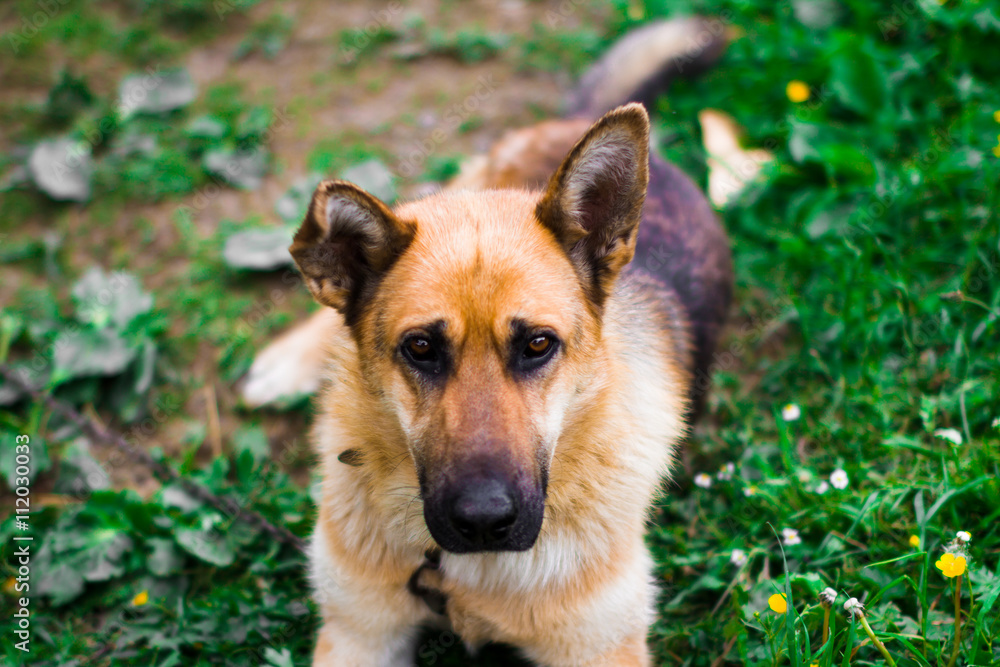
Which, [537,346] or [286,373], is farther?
[286,373]

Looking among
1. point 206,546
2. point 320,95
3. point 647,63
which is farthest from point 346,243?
point 320,95

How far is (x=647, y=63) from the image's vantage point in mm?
5281

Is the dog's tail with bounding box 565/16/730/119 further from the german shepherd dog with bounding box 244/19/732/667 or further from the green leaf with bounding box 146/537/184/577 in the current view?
the green leaf with bounding box 146/537/184/577

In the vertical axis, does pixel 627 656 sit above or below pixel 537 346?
below

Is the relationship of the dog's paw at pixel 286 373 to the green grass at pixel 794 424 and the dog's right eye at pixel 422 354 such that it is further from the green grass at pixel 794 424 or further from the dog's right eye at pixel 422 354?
the dog's right eye at pixel 422 354

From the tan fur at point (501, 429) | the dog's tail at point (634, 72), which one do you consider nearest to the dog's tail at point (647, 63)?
the dog's tail at point (634, 72)

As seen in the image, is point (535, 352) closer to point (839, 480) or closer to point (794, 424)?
point (839, 480)

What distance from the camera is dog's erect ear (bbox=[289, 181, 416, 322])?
235 centimetres

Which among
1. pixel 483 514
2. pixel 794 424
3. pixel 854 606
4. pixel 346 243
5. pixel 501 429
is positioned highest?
pixel 346 243

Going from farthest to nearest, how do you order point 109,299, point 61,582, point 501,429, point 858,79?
point 858,79 → point 109,299 → point 61,582 → point 501,429

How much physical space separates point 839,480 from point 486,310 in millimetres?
1986

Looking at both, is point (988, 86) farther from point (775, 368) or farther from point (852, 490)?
point (852, 490)

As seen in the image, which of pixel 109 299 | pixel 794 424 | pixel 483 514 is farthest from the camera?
pixel 109 299

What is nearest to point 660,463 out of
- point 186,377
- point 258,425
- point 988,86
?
point 258,425
